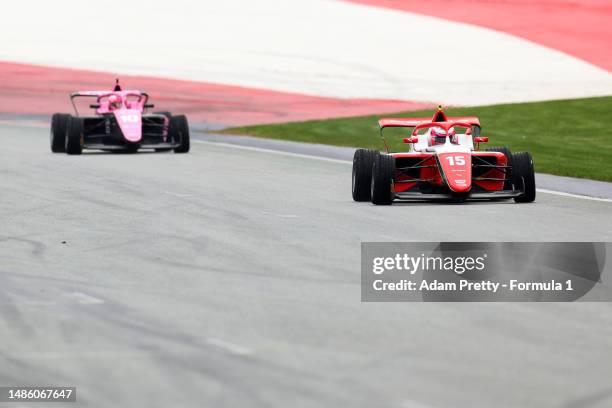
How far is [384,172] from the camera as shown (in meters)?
18.1

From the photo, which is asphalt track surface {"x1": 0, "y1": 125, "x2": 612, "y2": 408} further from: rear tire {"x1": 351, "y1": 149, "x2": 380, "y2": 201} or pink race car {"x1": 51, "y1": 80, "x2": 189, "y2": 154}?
pink race car {"x1": 51, "y1": 80, "x2": 189, "y2": 154}

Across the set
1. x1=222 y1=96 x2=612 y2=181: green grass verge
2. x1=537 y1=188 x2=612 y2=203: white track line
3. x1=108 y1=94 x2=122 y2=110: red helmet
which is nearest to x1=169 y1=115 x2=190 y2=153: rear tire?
x1=108 y1=94 x2=122 y2=110: red helmet

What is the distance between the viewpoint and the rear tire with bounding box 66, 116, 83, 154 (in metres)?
28.1

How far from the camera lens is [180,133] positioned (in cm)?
2917

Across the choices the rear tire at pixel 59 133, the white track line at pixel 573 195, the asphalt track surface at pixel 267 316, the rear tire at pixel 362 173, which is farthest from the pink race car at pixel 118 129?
the rear tire at pixel 362 173

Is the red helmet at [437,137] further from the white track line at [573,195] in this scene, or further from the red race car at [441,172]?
the white track line at [573,195]

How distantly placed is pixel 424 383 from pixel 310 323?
2.00 metres

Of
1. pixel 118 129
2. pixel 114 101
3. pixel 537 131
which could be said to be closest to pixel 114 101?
pixel 114 101

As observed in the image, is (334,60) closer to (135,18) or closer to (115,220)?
(135,18)

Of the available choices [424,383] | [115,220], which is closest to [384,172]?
[115,220]

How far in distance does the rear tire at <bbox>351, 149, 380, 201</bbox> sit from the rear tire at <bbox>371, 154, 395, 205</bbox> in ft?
1.20

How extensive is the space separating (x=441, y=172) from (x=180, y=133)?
468 inches

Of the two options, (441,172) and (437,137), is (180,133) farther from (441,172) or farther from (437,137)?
(441,172)

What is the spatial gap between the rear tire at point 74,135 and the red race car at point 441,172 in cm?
1014
